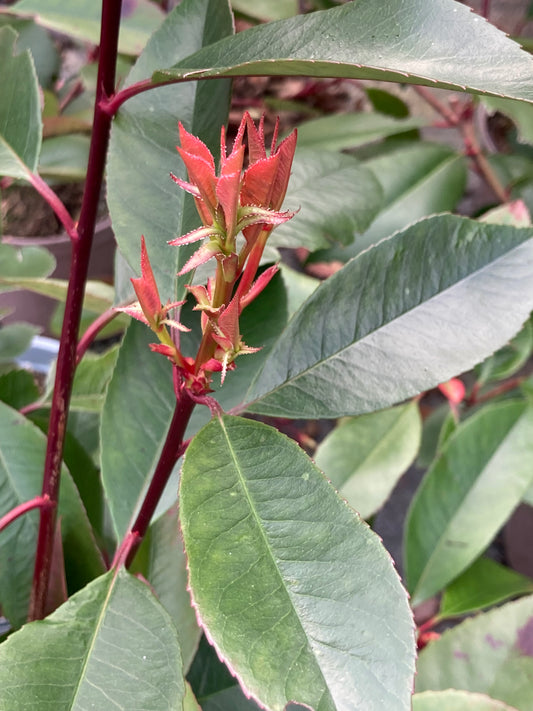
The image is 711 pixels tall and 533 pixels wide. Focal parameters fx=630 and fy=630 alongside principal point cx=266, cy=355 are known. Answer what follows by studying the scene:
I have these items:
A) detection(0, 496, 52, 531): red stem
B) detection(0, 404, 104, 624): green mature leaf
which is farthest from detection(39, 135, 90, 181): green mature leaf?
detection(0, 496, 52, 531): red stem

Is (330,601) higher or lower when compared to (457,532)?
higher

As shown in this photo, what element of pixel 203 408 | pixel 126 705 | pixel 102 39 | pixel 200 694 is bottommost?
pixel 200 694

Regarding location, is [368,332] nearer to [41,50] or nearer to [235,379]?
[235,379]

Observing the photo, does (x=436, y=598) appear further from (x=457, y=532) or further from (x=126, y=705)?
(x=126, y=705)

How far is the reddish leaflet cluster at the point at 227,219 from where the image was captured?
0.23m

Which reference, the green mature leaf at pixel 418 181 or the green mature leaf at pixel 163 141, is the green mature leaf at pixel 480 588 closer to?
the green mature leaf at pixel 418 181

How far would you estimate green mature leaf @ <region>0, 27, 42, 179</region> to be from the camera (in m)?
0.41

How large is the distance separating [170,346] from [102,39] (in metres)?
0.17

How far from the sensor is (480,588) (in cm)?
79

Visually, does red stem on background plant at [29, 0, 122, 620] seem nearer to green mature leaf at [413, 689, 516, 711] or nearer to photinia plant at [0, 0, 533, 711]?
photinia plant at [0, 0, 533, 711]

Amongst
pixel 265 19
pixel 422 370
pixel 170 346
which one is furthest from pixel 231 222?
pixel 265 19

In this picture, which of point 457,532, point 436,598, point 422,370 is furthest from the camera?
point 436,598

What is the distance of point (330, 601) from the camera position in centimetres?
27

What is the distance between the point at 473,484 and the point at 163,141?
0.53 metres
